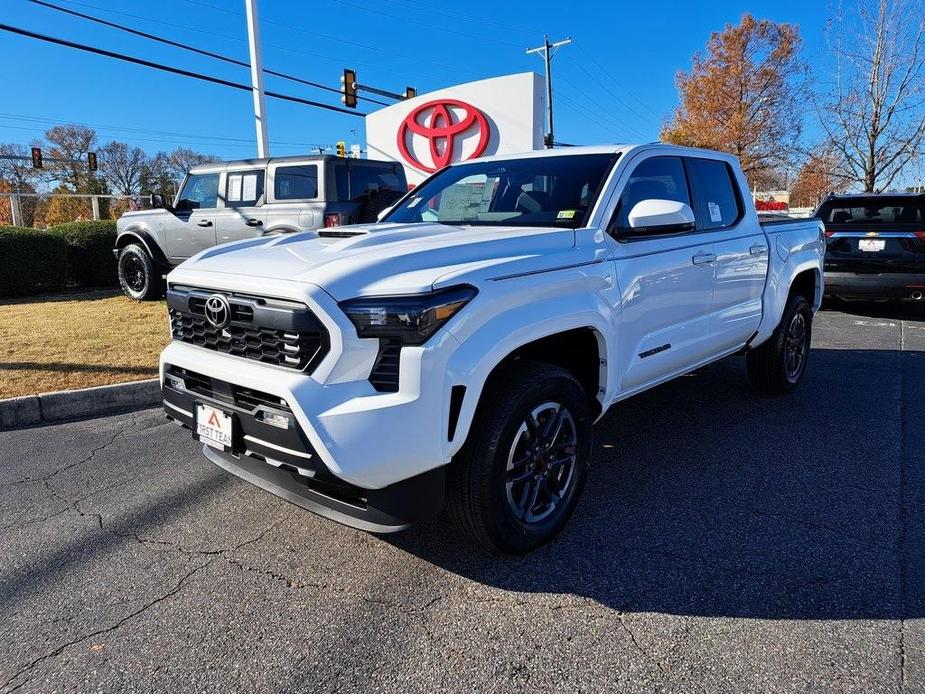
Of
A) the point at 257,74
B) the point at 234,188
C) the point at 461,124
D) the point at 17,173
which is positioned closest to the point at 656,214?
the point at 234,188

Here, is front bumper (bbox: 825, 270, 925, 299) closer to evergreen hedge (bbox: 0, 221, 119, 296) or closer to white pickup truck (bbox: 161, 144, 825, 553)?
white pickup truck (bbox: 161, 144, 825, 553)

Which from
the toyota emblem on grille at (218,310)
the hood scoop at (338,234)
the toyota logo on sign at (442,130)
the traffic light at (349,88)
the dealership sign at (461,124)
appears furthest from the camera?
the traffic light at (349,88)

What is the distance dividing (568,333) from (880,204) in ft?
28.4

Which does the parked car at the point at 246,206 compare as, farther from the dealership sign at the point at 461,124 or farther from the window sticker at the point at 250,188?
the dealership sign at the point at 461,124

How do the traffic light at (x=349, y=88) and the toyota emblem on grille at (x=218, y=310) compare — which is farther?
the traffic light at (x=349, y=88)

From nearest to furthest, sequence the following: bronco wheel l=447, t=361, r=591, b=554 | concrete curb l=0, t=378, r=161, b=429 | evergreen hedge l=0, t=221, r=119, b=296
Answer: bronco wheel l=447, t=361, r=591, b=554, concrete curb l=0, t=378, r=161, b=429, evergreen hedge l=0, t=221, r=119, b=296

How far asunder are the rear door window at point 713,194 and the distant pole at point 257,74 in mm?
13260

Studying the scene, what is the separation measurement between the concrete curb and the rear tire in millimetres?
4986

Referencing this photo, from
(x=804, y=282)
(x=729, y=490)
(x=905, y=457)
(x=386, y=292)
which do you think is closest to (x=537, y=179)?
(x=386, y=292)

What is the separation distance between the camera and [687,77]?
34375mm

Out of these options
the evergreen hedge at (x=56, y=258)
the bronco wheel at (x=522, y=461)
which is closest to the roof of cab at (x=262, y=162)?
the evergreen hedge at (x=56, y=258)

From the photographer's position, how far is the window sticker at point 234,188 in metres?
9.32

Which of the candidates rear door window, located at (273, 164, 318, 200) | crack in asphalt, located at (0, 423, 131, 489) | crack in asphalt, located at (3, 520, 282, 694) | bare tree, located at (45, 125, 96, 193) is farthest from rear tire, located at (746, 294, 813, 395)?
bare tree, located at (45, 125, 96, 193)

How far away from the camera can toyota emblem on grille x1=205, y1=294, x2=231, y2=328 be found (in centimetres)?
275
